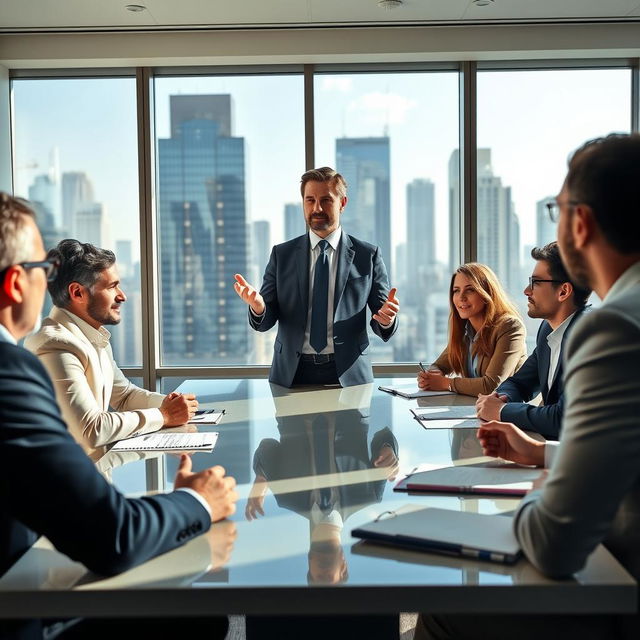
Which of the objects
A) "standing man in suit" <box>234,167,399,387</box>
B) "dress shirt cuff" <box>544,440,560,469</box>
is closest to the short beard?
"standing man in suit" <box>234,167,399,387</box>

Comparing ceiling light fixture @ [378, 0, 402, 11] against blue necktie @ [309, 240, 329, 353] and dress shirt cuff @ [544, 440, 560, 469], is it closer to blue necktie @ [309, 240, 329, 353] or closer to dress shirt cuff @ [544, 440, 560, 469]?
blue necktie @ [309, 240, 329, 353]

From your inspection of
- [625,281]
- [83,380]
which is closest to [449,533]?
[625,281]

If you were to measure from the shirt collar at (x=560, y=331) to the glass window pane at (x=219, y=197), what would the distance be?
10.7 ft

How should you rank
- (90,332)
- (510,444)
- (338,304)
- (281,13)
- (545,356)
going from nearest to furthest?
(510,444), (90,332), (545,356), (338,304), (281,13)

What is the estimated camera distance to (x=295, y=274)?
12.8 ft

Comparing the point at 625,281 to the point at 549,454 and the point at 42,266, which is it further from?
the point at 42,266

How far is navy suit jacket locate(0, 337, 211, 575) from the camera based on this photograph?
119 cm

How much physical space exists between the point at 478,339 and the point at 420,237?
2331 millimetres

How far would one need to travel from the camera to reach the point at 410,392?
3.30 m

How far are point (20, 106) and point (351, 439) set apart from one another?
460 centimetres

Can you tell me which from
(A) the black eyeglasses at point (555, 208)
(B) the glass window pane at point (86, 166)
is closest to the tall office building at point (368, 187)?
(B) the glass window pane at point (86, 166)

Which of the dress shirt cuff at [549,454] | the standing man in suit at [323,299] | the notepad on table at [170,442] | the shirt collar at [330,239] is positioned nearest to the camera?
the dress shirt cuff at [549,454]

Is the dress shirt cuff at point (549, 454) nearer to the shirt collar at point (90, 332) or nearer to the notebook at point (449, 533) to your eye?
the notebook at point (449, 533)

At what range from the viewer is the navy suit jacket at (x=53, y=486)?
1187 mm
